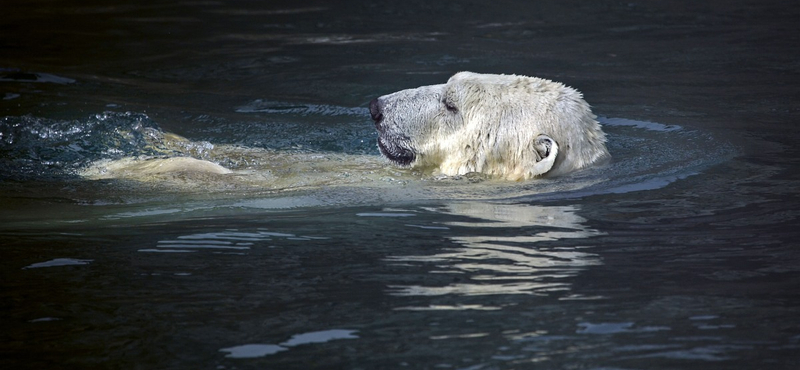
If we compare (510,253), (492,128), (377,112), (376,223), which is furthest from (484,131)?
(510,253)

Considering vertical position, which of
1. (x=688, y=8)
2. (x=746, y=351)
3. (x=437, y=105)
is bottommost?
(x=746, y=351)

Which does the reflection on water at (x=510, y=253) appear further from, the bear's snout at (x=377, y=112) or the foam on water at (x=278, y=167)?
the bear's snout at (x=377, y=112)

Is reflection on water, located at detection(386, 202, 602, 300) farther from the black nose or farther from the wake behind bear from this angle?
the black nose

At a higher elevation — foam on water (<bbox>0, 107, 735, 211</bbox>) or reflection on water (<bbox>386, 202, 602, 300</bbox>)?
foam on water (<bbox>0, 107, 735, 211</bbox>)

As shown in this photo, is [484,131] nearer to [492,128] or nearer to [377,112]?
[492,128]

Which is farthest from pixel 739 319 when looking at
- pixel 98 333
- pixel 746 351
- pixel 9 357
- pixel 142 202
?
pixel 142 202

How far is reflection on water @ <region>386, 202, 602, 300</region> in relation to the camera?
3375 mm

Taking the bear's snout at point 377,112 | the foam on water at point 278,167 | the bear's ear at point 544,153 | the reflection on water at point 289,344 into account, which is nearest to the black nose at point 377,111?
the bear's snout at point 377,112

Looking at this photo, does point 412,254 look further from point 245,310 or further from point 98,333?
point 98,333

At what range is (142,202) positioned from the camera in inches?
202

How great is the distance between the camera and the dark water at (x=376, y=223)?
2.86m

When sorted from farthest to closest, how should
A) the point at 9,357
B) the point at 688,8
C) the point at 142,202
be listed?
the point at 688,8, the point at 142,202, the point at 9,357

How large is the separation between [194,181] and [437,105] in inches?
63.6

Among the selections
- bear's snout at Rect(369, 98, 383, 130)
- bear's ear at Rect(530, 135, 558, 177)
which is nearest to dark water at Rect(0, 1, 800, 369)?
bear's ear at Rect(530, 135, 558, 177)
